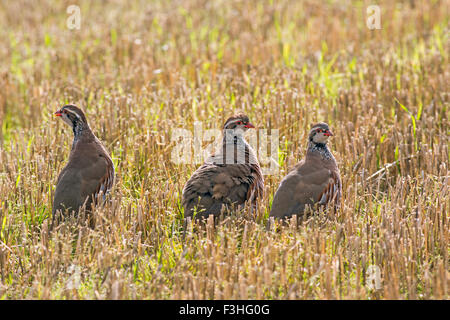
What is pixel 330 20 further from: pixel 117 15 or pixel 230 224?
pixel 230 224

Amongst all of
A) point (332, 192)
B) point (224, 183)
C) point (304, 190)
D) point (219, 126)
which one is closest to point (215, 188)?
point (224, 183)

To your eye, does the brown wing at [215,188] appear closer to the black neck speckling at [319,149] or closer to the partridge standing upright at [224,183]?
the partridge standing upright at [224,183]

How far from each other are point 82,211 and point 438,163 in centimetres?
362

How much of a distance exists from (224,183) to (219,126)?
6.13ft

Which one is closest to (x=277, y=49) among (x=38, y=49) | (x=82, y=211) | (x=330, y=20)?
(x=330, y=20)

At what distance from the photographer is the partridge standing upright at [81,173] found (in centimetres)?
568

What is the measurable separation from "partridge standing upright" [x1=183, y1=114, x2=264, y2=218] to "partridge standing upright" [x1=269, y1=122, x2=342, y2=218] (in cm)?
28

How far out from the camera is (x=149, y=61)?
34.1 feet

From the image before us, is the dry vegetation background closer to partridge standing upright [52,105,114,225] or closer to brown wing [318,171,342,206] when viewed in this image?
brown wing [318,171,342,206]

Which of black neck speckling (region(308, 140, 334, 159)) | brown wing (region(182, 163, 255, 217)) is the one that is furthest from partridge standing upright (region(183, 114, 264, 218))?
black neck speckling (region(308, 140, 334, 159))

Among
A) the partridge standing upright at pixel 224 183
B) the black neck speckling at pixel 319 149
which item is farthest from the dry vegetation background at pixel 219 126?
the black neck speckling at pixel 319 149

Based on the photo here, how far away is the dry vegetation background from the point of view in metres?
4.63
